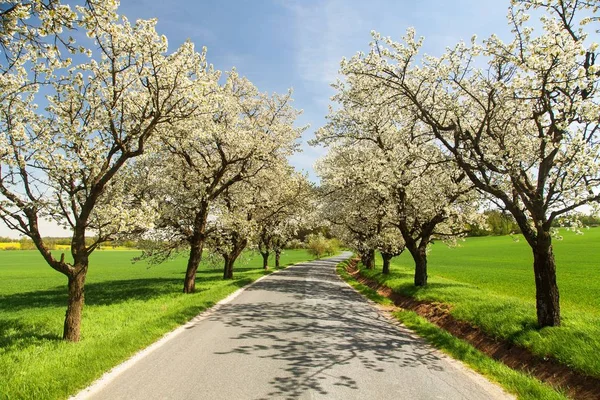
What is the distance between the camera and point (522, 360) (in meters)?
8.80

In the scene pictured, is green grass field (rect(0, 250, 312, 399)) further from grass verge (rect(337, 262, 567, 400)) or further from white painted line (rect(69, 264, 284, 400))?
grass verge (rect(337, 262, 567, 400))

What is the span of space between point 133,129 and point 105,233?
279 cm

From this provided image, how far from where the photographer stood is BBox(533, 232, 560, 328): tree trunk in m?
9.90

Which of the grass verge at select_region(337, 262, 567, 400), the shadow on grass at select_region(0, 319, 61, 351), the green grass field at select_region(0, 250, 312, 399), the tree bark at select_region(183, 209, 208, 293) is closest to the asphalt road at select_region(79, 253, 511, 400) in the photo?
the grass verge at select_region(337, 262, 567, 400)

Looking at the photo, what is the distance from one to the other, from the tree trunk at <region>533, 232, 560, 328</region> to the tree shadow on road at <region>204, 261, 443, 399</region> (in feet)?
11.2

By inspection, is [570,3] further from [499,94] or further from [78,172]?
[78,172]

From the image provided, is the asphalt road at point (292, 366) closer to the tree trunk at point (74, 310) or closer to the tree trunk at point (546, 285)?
the tree trunk at point (74, 310)

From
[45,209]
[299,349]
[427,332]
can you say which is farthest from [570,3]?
[45,209]

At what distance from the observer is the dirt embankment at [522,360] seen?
6.79m

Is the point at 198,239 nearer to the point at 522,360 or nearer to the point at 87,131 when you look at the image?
the point at 87,131

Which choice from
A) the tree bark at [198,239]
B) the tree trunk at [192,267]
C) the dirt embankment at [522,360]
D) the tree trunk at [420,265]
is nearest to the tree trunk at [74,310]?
the tree trunk at [192,267]

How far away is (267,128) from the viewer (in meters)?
23.2

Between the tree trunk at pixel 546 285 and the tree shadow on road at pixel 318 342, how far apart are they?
342 centimetres

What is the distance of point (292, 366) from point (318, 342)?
6.84 ft
